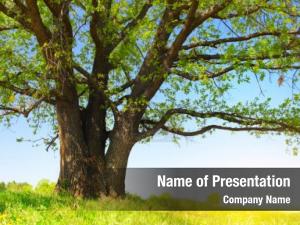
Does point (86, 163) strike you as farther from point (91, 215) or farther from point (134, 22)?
point (91, 215)

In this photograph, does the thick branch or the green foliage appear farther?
the green foliage

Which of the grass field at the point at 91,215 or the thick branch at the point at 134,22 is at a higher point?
the thick branch at the point at 134,22

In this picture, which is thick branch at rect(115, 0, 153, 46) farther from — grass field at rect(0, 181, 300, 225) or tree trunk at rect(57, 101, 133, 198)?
grass field at rect(0, 181, 300, 225)

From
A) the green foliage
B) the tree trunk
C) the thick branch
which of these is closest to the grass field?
the tree trunk

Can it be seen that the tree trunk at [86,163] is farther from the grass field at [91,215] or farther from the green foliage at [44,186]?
the green foliage at [44,186]

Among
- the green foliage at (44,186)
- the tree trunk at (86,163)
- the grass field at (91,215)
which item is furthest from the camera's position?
the green foliage at (44,186)

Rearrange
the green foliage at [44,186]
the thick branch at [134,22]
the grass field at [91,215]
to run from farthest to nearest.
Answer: the green foliage at [44,186] < the thick branch at [134,22] < the grass field at [91,215]

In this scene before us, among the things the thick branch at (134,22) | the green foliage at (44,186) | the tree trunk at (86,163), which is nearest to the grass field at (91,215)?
the tree trunk at (86,163)

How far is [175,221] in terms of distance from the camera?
1155 centimetres

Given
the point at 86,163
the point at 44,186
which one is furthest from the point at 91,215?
the point at 44,186

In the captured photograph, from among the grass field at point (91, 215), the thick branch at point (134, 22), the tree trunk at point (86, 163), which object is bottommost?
the grass field at point (91, 215)

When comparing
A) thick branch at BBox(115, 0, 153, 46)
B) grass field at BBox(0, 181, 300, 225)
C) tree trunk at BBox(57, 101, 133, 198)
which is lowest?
grass field at BBox(0, 181, 300, 225)

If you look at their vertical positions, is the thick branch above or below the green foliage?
above

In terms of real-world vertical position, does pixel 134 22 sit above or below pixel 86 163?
above
